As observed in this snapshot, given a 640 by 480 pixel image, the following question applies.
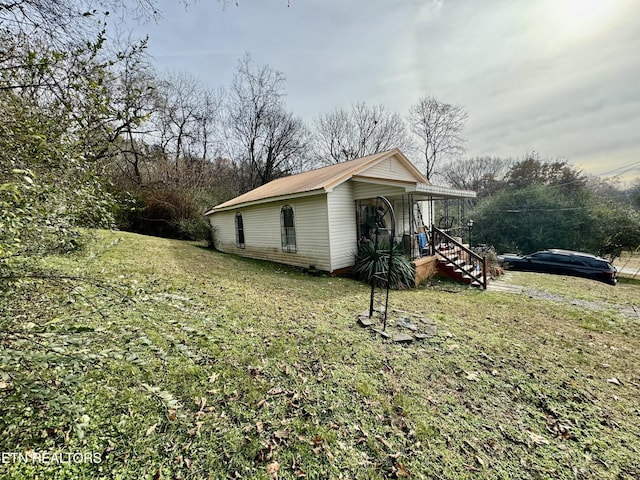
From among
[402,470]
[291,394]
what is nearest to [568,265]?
[402,470]

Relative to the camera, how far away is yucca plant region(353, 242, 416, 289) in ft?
26.0

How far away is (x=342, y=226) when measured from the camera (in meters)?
8.75

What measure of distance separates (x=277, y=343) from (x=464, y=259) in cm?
893

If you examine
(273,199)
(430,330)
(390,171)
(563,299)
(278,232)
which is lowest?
(563,299)

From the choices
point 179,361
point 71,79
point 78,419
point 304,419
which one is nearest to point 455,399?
point 304,419

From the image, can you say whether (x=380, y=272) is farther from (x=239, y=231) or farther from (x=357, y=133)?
(x=357, y=133)

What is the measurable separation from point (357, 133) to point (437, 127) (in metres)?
7.67

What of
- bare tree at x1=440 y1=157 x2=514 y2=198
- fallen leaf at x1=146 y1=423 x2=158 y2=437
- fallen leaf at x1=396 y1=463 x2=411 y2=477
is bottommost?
fallen leaf at x1=396 y1=463 x2=411 y2=477

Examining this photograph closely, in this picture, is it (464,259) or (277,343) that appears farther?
(464,259)

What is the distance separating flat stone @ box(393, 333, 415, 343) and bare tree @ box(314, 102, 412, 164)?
2498 centimetres

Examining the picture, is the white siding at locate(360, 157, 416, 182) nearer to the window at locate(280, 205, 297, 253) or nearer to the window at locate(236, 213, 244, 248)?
the window at locate(280, 205, 297, 253)

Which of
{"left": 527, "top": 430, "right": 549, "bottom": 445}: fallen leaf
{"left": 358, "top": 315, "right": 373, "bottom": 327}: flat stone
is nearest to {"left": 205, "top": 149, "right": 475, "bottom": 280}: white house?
{"left": 358, "top": 315, "right": 373, "bottom": 327}: flat stone

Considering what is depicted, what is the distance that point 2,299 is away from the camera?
1983mm

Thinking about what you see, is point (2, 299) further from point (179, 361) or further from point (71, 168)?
point (179, 361)
